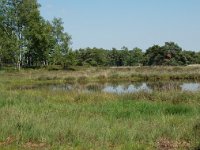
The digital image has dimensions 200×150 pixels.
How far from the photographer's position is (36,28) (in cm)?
7238

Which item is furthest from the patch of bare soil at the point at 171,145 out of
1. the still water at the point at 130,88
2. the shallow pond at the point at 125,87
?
the shallow pond at the point at 125,87

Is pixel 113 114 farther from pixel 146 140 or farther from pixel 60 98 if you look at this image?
pixel 60 98

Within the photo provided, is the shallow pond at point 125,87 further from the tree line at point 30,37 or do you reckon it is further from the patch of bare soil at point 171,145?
the tree line at point 30,37

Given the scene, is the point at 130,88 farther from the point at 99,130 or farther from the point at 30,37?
the point at 30,37

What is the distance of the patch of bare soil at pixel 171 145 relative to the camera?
35.3 feet

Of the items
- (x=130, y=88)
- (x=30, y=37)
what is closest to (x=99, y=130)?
(x=130, y=88)

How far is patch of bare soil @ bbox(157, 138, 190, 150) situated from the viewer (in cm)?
1076

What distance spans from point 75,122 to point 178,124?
329 centimetres

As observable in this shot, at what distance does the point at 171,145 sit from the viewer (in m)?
11.1

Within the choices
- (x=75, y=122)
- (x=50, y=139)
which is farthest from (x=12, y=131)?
(x=75, y=122)

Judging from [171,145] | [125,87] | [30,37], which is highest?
[30,37]

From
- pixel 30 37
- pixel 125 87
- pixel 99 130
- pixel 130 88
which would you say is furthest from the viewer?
pixel 30 37

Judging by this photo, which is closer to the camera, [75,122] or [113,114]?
[75,122]

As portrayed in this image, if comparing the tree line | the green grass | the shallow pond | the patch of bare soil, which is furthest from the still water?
the tree line
